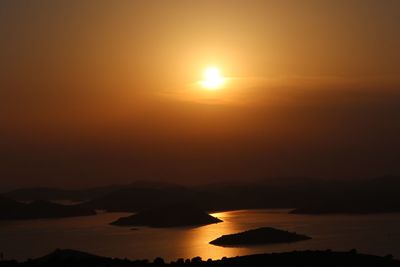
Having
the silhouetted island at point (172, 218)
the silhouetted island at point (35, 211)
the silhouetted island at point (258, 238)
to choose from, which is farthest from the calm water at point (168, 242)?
the silhouetted island at point (35, 211)

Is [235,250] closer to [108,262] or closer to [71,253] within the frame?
[71,253]

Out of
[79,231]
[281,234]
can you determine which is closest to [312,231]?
[281,234]

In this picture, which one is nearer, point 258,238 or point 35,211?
point 258,238

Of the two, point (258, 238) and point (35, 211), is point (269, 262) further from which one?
point (35, 211)

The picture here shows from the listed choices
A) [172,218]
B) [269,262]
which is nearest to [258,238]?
[172,218]

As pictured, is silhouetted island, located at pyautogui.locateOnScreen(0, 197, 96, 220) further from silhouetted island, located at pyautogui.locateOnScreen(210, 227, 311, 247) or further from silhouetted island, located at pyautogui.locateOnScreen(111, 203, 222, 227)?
silhouetted island, located at pyautogui.locateOnScreen(210, 227, 311, 247)

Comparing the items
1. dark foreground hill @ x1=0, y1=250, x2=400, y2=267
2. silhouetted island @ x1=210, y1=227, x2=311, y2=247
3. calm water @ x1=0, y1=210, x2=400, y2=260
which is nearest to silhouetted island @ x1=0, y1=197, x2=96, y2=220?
calm water @ x1=0, y1=210, x2=400, y2=260
